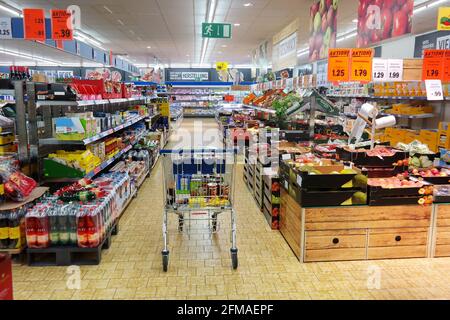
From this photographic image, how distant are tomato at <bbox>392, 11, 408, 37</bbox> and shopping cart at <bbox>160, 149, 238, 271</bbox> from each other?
8.23ft

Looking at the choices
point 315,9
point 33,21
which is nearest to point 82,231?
point 315,9

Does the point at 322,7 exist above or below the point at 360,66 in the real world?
above

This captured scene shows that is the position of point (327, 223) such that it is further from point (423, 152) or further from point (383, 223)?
point (423, 152)

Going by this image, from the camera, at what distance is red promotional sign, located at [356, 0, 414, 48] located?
426cm

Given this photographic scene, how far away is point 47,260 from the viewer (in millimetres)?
3738

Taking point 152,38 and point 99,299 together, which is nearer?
point 99,299

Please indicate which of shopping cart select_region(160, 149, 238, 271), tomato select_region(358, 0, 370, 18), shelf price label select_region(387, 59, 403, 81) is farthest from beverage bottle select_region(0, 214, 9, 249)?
shelf price label select_region(387, 59, 403, 81)

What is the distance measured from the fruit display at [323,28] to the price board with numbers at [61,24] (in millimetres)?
5942

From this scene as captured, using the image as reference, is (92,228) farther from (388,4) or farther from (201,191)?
(388,4)

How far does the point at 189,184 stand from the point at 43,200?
162 cm

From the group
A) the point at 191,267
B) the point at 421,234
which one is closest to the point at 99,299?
the point at 191,267

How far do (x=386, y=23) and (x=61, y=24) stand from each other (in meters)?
7.72

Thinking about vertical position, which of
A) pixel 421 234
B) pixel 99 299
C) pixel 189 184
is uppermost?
pixel 189 184

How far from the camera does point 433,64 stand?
5801 millimetres
